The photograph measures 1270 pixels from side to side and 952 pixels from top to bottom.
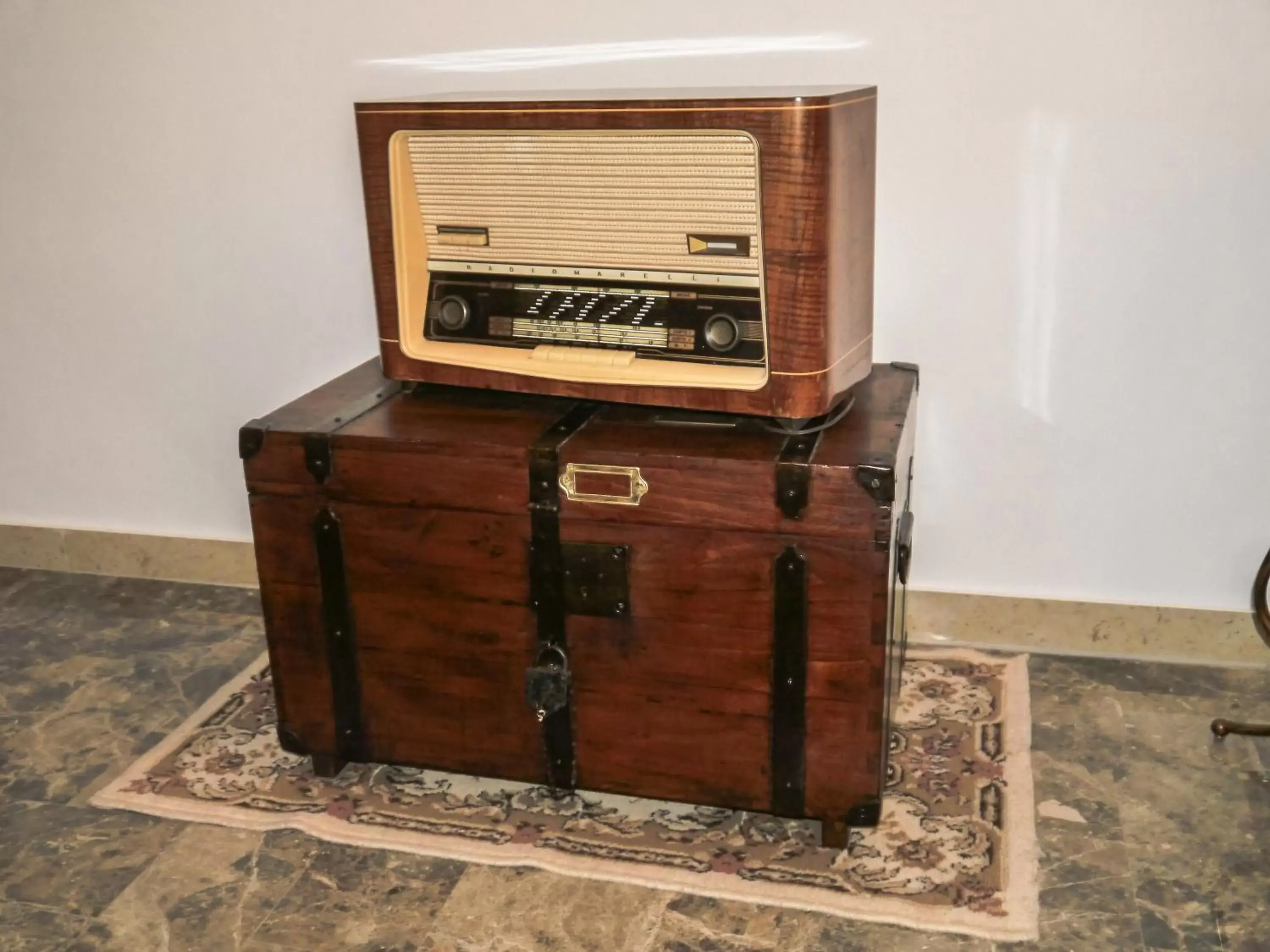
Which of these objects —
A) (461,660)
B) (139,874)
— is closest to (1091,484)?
(461,660)

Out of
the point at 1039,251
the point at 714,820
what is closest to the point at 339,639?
the point at 714,820

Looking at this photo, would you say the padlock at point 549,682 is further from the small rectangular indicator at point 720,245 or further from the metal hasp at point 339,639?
the small rectangular indicator at point 720,245

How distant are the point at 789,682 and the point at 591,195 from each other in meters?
0.68

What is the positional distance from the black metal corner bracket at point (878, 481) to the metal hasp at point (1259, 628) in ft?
2.22

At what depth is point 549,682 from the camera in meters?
1.67

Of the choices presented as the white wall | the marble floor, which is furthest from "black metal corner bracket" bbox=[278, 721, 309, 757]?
the white wall

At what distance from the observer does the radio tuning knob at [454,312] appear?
1.75 meters

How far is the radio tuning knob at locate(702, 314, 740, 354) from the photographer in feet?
5.23

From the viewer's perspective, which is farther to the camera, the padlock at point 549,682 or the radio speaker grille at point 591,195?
the padlock at point 549,682

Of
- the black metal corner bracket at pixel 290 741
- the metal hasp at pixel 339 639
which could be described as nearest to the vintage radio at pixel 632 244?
the metal hasp at pixel 339 639

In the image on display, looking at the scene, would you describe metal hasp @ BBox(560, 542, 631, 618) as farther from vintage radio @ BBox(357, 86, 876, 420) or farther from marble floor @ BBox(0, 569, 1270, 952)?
marble floor @ BBox(0, 569, 1270, 952)

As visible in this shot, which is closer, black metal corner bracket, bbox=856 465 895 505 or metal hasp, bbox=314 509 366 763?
black metal corner bracket, bbox=856 465 895 505

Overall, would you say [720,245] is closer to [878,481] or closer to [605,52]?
[878,481]

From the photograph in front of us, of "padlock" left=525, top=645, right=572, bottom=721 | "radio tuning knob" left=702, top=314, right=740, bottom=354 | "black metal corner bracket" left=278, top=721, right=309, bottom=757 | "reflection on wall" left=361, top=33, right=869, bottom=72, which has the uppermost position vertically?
"reflection on wall" left=361, top=33, right=869, bottom=72
